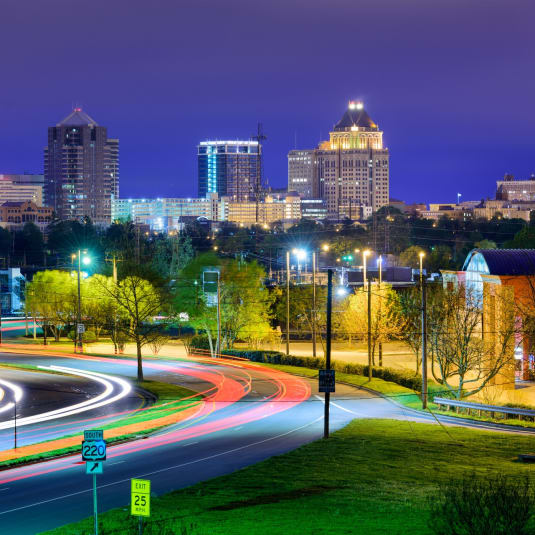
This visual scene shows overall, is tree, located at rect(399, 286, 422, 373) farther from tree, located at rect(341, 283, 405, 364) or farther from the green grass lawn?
the green grass lawn

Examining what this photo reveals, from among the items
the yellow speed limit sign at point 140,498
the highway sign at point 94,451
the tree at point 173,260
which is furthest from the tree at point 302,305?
the yellow speed limit sign at point 140,498

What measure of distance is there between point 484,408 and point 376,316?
2040 centimetres

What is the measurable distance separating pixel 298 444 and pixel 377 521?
14132 mm

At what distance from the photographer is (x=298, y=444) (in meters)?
31.5

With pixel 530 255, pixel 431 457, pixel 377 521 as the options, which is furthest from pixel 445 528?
pixel 530 255

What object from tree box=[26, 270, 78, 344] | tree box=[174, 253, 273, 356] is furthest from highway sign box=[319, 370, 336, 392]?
tree box=[26, 270, 78, 344]

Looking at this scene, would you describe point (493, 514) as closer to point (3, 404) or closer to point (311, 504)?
point (311, 504)

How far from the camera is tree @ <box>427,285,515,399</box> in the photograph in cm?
4438

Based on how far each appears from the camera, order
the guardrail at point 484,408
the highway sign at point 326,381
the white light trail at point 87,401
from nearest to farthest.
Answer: the highway sign at point 326,381
the white light trail at point 87,401
the guardrail at point 484,408

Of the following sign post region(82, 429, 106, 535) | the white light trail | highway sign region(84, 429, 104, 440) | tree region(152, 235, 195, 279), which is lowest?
the white light trail

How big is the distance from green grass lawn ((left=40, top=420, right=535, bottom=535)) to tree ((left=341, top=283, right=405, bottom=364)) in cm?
2539

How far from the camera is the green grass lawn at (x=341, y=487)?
687 inches

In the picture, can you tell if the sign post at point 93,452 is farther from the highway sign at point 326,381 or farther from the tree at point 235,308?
the tree at point 235,308

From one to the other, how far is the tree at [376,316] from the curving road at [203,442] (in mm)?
8321
